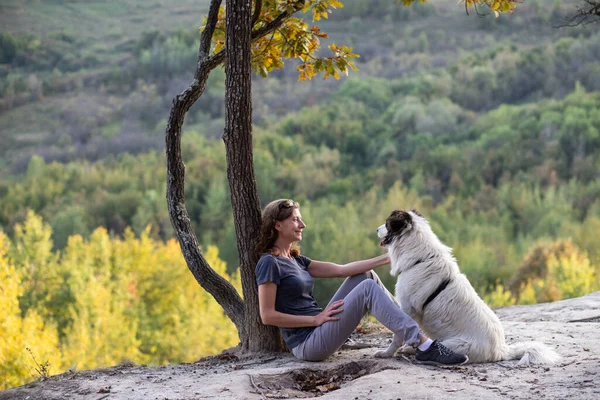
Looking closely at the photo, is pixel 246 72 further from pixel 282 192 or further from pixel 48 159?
pixel 48 159

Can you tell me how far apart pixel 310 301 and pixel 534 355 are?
1.84m

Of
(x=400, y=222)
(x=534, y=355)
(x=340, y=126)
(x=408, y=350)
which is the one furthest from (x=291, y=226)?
(x=340, y=126)

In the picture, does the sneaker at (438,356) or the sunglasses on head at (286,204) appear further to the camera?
the sunglasses on head at (286,204)

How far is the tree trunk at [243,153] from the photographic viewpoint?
6.91m

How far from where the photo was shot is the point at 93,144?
7656 cm

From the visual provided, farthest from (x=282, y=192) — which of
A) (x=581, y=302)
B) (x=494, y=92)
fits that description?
(x=581, y=302)

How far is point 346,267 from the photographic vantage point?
6496 mm

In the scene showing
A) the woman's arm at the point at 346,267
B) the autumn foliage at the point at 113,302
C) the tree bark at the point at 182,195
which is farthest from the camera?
the autumn foliage at the point at 113,302

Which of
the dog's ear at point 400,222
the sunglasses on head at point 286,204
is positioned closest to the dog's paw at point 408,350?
the dog's ear at point 400,222

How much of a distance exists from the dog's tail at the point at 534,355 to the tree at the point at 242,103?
208 centimetres

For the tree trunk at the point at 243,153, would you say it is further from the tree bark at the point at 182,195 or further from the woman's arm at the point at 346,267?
the woman's arm at the point at 346,267

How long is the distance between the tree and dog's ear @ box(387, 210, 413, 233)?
1.35 metres

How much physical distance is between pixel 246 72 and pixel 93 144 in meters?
72.6

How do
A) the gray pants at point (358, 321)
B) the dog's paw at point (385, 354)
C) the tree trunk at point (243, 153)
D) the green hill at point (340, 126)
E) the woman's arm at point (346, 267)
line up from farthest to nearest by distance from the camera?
the green hill at point (340, 126)
the tree trunk at point (243, 153)
the woman's arm at point (346, 267)
the dog's paw at point (385, 354)
the gray pants at point (358, 321)
